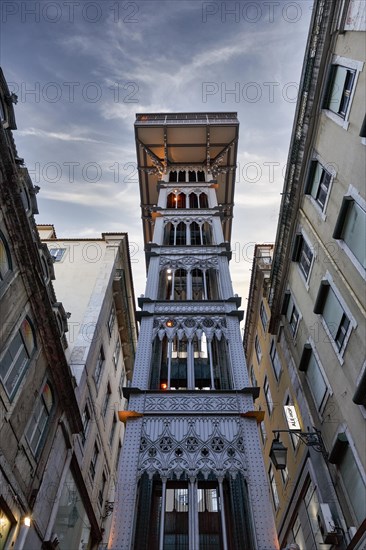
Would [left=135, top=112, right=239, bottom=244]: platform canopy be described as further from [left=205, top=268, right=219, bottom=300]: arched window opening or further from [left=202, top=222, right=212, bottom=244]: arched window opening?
[left=205, top=268, right=219, bottom=300]: arched window opening

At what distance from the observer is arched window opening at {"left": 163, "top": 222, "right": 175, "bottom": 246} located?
30.2 m

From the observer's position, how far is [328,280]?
1688cm

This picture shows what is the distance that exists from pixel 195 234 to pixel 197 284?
5.73 m

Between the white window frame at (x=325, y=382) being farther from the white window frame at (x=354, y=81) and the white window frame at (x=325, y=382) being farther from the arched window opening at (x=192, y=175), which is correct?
the arched window opening at (x=192, y=175)

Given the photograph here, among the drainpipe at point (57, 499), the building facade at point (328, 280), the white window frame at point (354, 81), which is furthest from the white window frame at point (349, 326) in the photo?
the drainpipe at point (57, 499)

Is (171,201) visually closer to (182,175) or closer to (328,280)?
(182,175)

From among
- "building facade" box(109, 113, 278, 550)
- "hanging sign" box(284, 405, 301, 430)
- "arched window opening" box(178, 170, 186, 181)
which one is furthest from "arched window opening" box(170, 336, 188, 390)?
"arched window opening" box(178, 170, 186, 181)

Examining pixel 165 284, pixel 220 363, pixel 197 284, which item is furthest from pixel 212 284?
pixel 220 363

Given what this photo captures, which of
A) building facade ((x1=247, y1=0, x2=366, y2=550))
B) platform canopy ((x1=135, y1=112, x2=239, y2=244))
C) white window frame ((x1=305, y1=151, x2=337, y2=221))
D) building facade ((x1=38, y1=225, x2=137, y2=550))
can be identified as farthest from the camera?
platform canopy ((x1=135, y1=112, x2=239, y2=244))

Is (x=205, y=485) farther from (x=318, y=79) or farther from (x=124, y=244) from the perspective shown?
(x=124, y=244)

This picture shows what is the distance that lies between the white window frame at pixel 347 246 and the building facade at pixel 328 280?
4 centimetres

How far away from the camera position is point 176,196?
1465 inches

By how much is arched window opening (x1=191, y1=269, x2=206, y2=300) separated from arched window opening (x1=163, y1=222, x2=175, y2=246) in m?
3.63

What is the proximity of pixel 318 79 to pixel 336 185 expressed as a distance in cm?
495
